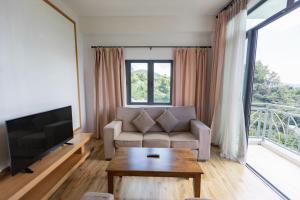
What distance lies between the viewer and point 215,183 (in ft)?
7.18

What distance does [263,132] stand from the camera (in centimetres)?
343

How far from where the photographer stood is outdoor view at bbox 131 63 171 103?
372 centimetres

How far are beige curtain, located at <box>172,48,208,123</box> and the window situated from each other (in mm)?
220

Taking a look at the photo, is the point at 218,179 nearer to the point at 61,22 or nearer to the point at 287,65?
the point at 287,65

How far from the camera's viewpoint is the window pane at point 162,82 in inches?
146

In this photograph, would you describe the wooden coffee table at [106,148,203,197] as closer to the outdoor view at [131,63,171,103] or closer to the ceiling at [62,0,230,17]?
the outdoor view at [131,63,171,103]

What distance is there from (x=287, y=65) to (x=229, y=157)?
1803mm

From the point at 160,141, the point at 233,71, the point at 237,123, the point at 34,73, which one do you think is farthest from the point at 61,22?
the point at 237,123

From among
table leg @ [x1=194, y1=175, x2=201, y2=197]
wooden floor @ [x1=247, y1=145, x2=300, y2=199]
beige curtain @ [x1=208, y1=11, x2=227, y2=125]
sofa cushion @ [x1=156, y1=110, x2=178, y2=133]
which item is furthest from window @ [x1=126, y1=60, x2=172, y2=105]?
table leg @ [x1=194, y1=175, x2=201, y2=197]

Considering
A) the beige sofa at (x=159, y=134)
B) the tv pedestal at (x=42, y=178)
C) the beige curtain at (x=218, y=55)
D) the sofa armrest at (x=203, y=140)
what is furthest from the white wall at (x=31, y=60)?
the beige curtain at (x=218, y=55)

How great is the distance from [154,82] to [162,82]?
0.63 feet

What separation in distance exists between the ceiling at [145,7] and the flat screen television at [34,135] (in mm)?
1970

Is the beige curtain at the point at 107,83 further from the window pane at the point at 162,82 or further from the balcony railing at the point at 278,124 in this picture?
the balcony railing at the point at 278,124

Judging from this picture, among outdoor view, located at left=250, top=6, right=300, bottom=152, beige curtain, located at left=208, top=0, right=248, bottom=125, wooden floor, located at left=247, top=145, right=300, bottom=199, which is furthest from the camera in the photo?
beige curtain, located at left=208, top=0, right=248, bottom=125
